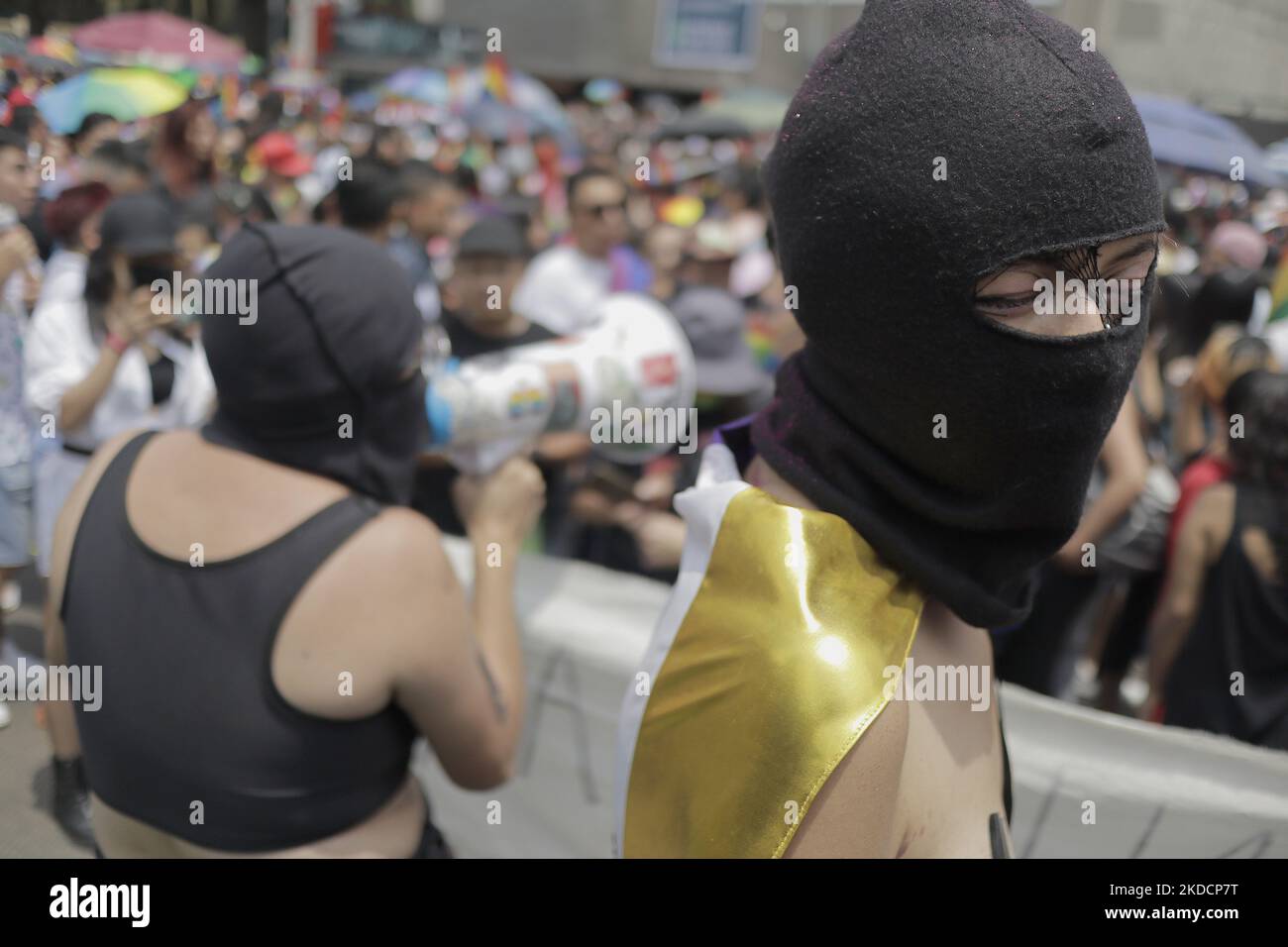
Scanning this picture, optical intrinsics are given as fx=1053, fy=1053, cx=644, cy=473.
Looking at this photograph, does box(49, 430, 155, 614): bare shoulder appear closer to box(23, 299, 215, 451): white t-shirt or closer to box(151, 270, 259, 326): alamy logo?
box(151, 270, 259, 326): alamy logo

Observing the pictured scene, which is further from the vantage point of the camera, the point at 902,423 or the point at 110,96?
the point at 110,96

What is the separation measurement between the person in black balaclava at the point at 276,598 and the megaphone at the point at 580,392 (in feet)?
1.79

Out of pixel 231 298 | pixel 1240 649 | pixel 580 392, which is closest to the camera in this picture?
pixel 231 298

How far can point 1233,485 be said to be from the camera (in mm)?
2926

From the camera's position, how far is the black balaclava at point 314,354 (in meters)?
1.59

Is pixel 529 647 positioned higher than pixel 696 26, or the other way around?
pixel 696 26

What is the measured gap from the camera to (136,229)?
333cm

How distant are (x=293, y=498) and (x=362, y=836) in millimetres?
550

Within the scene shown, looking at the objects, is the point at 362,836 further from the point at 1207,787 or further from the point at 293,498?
the point at 1207,787

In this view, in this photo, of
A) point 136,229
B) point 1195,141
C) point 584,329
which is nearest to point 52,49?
point 136,229
